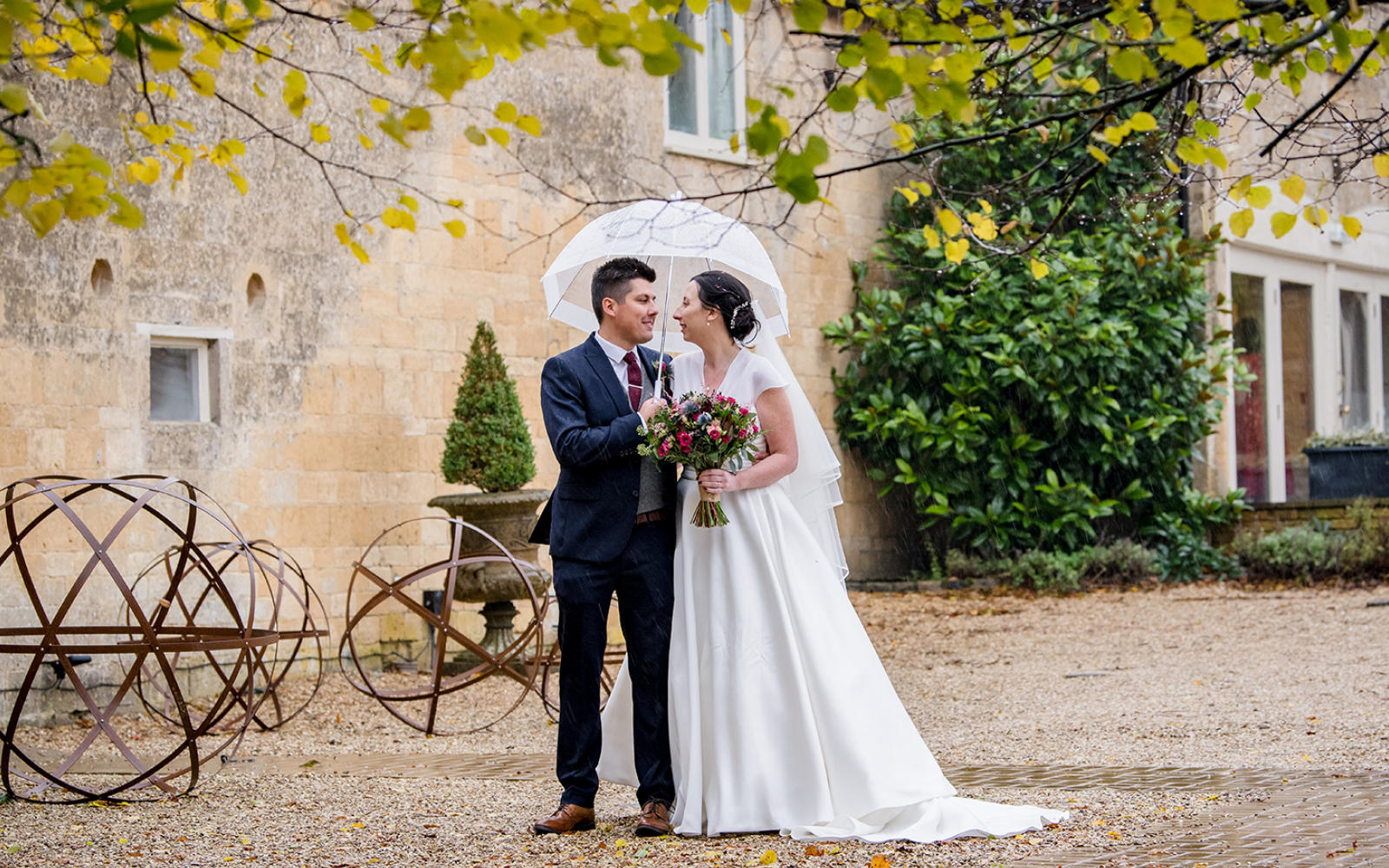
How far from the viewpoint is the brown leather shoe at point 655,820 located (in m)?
4.49

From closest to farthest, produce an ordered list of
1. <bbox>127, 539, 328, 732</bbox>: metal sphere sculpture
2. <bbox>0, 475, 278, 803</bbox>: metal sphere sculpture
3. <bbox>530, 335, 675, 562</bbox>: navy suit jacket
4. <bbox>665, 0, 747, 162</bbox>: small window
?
<bbox>530, 335, 675, 562</bbox>: navy suit jacket, <bbox>0, 475, 278, 803</bbox>: metal sphere sculpture, <bbox>127, 539, 328, 732</bbox>: metal sphere sculpture, <bbox>665, 0, 747, 162</bbox>: small window

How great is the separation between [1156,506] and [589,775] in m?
9.93

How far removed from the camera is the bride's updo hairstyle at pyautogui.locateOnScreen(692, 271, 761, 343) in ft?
15.7

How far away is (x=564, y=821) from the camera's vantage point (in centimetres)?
457

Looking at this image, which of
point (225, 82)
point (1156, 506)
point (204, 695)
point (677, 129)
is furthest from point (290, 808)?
point (1156, 506)

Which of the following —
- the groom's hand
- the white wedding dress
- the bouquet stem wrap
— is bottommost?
the white wedding dress

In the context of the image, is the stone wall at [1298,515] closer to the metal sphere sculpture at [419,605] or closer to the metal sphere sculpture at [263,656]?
A: the metal sphere sculpture at [419,605]

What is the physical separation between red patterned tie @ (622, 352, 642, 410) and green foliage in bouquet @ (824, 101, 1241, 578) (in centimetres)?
806

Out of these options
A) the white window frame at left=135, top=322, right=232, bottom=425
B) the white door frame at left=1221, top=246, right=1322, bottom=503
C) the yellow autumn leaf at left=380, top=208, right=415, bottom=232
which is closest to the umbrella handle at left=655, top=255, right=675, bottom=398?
the yellow autumn leaf at left=380, top=208, right=415, bottom=232

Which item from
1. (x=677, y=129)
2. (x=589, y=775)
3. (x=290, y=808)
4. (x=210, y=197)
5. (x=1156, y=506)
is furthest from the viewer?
(x=1156, y=506)

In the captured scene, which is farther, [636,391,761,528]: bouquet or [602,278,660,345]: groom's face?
[602,278,660,345]: groom's face

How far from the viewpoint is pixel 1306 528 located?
12.9 meters

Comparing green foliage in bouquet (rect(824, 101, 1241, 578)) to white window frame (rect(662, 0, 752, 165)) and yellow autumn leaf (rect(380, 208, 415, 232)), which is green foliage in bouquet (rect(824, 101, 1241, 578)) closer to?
white window frame (rect(662, 0, 752, 165))

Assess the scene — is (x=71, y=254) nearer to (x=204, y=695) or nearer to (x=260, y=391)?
(x=260, y=391)
